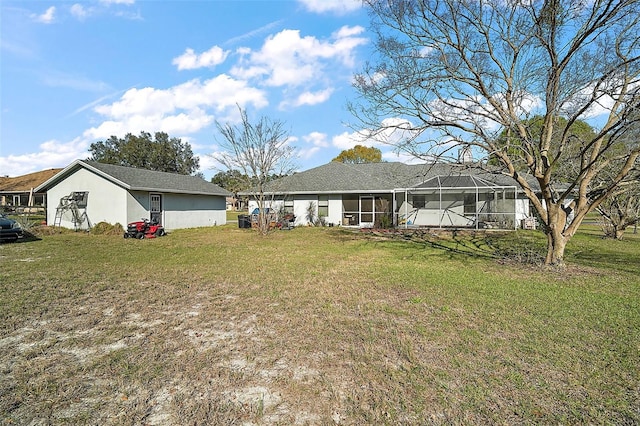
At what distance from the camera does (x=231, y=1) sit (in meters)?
10.9

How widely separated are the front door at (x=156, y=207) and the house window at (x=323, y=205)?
31.4 feet

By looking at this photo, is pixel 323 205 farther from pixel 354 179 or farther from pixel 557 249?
pixel 557 249

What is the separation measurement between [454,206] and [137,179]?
18757mm

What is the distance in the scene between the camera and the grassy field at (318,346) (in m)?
2.82

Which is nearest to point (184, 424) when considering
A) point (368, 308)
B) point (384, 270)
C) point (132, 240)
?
point (368, 308)

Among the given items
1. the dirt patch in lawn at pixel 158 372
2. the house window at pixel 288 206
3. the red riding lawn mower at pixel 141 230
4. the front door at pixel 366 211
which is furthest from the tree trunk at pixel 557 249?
the house window at pixel 288 206

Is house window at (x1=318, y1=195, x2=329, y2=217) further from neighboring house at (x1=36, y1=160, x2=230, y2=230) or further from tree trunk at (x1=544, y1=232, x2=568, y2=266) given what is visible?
tree trunk at (x1=544, y1=232, x2=568, y2=266)

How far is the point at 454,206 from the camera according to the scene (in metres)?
21.7

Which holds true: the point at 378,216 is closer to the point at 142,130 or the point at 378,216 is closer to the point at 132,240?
the point at 132,240

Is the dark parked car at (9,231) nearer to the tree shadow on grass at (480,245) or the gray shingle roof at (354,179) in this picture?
the gray shingle roof at (354,179)

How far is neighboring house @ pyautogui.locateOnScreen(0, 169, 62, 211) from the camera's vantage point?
33772 millimetres

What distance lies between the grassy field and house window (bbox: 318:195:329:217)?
14.1 m

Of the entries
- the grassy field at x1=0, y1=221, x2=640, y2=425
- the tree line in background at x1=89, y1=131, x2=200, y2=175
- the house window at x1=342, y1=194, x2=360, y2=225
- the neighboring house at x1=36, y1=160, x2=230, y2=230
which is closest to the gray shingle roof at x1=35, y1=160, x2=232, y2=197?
the neighboring house at x1=36, y1=160, x2=230, y2=230

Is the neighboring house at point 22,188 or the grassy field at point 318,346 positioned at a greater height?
the neighboring house at point 22,188
